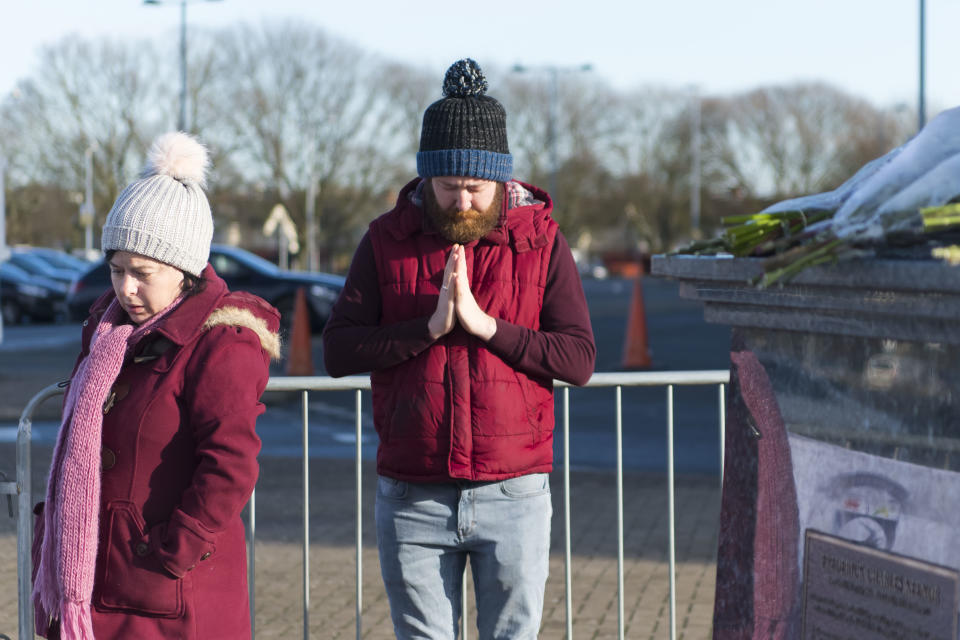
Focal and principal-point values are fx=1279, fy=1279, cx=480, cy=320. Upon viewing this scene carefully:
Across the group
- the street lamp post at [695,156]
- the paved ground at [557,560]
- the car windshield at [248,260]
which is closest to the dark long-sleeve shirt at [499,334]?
the paved ground at [557,560]

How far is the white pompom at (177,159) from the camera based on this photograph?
2879mm

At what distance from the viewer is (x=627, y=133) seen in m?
61.6

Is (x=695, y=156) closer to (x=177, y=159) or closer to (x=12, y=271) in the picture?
(x=12, y=271)

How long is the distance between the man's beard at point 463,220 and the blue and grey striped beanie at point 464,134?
6cm

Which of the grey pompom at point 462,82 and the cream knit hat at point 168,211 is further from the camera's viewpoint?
the grey pompom at point 462,82

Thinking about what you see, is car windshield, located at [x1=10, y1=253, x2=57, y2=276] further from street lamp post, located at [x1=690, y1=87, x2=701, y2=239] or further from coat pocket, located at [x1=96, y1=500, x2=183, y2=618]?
street lamp post, located at [x1=690, y1=87, x2=701, y2=239]

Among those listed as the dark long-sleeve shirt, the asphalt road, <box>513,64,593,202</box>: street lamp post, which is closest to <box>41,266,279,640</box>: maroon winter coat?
the dark long-sleeve shirt

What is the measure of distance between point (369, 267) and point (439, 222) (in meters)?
0.22

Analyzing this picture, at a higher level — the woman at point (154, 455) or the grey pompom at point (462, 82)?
the grey pompom at point (462, 82)

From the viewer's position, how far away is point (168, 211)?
2.78 meters

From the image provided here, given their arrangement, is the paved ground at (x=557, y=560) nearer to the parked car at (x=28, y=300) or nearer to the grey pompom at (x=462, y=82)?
the grey pompom at (x=462, y=82)

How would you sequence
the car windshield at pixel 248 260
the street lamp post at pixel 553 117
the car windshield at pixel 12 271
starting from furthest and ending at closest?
the street lamp post at pixel 553 117 → the car windshield at pixel 12 271 → the car windshield at pixel 248 260

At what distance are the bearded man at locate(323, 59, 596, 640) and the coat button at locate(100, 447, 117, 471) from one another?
53 centimetres

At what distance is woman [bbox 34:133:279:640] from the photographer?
8.70 feet
